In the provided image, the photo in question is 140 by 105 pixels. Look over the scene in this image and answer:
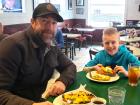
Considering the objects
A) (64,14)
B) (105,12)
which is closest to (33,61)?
(64,14)

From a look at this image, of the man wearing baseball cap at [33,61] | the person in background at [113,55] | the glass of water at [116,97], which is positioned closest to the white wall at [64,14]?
the person in background at [113,55]

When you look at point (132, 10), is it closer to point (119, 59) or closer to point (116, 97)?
point (119, 59)

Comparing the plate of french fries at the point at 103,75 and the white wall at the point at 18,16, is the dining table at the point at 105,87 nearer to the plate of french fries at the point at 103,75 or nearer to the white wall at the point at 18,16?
the plate of french fries at the point at 103,75

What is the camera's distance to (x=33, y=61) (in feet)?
5.22

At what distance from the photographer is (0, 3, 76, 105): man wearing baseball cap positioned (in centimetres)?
144

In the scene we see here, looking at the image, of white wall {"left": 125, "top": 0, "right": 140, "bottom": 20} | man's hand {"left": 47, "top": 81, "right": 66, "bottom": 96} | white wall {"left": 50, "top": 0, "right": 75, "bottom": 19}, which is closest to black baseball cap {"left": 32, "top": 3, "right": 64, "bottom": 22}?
man's hand {"left": 47, "top": 81, "right": 66, "bottom": 96}

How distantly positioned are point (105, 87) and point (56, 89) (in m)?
0.36

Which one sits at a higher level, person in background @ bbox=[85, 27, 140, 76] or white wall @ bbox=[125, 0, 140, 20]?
white wall @ bbox=[125, 0, 140, 20]

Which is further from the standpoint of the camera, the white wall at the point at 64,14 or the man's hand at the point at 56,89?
the white wall at the point at 64,14

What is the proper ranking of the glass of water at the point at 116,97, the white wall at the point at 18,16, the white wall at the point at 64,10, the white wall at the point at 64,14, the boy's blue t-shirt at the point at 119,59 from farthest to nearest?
the white wall at the point at 64,10 < the white wall at the point at 64,14 < the white wall at the point at 18,16 < the boy's blue t-shirt at the point at 119,59 < the glass of water at the point at 116,97

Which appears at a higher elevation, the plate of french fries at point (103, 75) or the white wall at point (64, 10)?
the white wall at point (64, 10)

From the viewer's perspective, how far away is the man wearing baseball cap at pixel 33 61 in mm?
1439

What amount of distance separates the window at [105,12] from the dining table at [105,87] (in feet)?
25.1

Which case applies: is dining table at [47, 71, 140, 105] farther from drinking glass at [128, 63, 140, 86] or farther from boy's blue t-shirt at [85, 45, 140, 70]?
boy's blue t-shirt at [85, 45, 140, 70]
